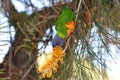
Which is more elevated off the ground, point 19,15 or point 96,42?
point 19,15

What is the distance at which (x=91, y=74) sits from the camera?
0.53 meters

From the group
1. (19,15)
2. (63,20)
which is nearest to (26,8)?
(19,15)

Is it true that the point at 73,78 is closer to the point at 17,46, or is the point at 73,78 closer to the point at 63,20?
the point at 63,20

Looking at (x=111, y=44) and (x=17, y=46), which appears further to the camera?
(x=17, y=46)

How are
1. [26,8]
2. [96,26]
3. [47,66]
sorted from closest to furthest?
[47,66], [96,26], [26,8]

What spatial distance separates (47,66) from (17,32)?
61 centimetres

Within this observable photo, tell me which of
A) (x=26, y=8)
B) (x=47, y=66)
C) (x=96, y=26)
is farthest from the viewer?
(x=26, y=8)

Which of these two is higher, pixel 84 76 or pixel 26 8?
pixel 26 8

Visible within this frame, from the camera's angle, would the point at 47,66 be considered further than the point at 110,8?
No

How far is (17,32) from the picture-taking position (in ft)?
3.22

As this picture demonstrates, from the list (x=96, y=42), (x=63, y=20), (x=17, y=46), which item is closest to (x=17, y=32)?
(x=17, y=46)

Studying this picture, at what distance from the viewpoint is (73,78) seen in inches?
19.3

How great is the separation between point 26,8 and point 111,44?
1.42ft

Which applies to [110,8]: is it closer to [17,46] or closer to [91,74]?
[91,74]
